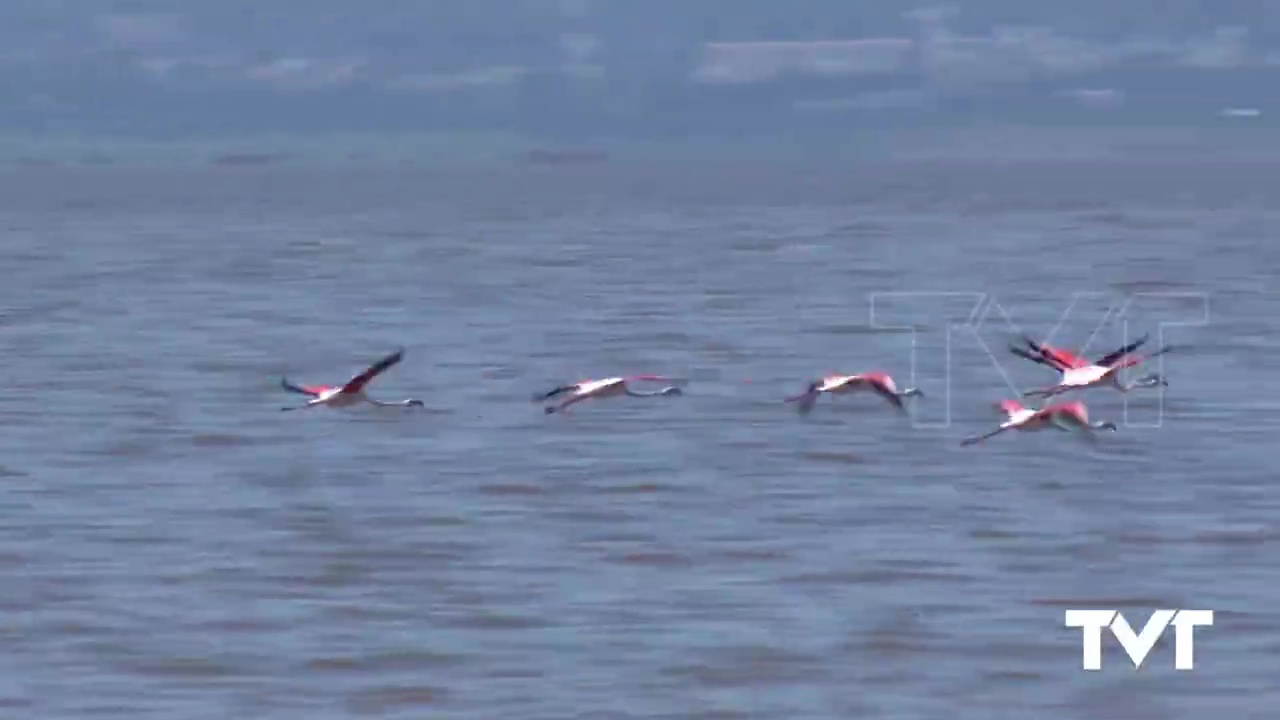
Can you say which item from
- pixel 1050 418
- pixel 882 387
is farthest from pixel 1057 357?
pixel 882 387

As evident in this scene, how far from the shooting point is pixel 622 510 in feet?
76.0

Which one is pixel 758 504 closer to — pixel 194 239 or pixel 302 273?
pixel 302 273

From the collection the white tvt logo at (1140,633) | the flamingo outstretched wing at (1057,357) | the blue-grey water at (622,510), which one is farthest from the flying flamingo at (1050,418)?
the white tvt logo at (1140,633)

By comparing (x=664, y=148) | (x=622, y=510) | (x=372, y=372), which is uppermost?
(x=372, y=372)

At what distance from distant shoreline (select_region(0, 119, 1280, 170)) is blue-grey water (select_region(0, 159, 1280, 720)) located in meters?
130

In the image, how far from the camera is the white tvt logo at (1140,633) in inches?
709

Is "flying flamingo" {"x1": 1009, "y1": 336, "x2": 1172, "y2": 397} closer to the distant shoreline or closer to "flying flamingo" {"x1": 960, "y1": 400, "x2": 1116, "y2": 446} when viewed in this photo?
"flying flamingo" {"x1": 960, "y1": 400, "x2": 1116, "y2": 446}

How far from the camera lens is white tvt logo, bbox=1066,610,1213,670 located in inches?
709

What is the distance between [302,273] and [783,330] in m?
17.2

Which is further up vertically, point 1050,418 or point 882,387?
point 882,387

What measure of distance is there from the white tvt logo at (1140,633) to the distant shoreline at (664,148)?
152561 millimetres

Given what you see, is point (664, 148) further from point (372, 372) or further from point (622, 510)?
point (372, 372)

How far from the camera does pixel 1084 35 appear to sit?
7849 inches

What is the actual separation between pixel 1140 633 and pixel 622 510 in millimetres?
4969
